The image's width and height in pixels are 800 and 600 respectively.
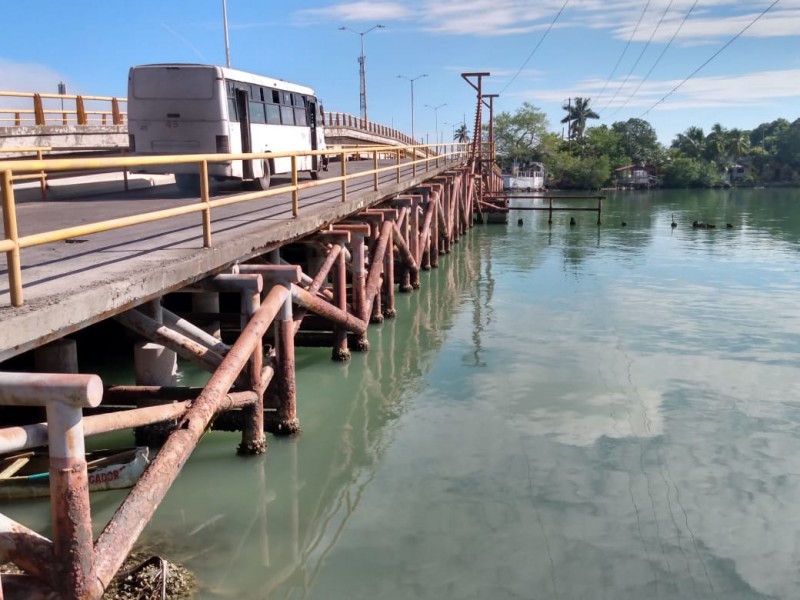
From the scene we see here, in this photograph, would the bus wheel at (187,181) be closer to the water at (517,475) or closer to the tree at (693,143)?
the water at (517,475)

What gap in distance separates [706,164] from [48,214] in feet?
399

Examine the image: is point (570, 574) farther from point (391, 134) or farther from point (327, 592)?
point (391, 134)

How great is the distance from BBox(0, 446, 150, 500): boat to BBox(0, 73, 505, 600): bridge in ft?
1.63

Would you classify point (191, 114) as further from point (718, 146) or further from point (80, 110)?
point (718, 146)

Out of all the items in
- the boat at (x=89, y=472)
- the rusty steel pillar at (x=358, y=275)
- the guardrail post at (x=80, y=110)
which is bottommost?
the boat at (x=89, y=472)

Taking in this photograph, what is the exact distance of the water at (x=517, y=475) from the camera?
5.92 m

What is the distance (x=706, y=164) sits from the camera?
118 m

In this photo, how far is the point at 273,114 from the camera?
16.5m

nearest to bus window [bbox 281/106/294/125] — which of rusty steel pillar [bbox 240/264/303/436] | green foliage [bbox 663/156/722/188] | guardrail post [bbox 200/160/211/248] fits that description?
rusty steel pillar [bbox 240/264/303/436]

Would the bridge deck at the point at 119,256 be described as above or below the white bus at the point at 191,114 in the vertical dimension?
below

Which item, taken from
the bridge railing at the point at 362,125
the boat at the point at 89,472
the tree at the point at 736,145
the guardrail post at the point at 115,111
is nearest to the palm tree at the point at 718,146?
the tree at the point at 736,145

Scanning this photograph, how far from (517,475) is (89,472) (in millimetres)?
4110

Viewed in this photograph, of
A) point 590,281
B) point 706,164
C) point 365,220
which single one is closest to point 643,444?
point 365,220

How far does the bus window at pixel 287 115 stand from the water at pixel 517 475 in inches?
215
